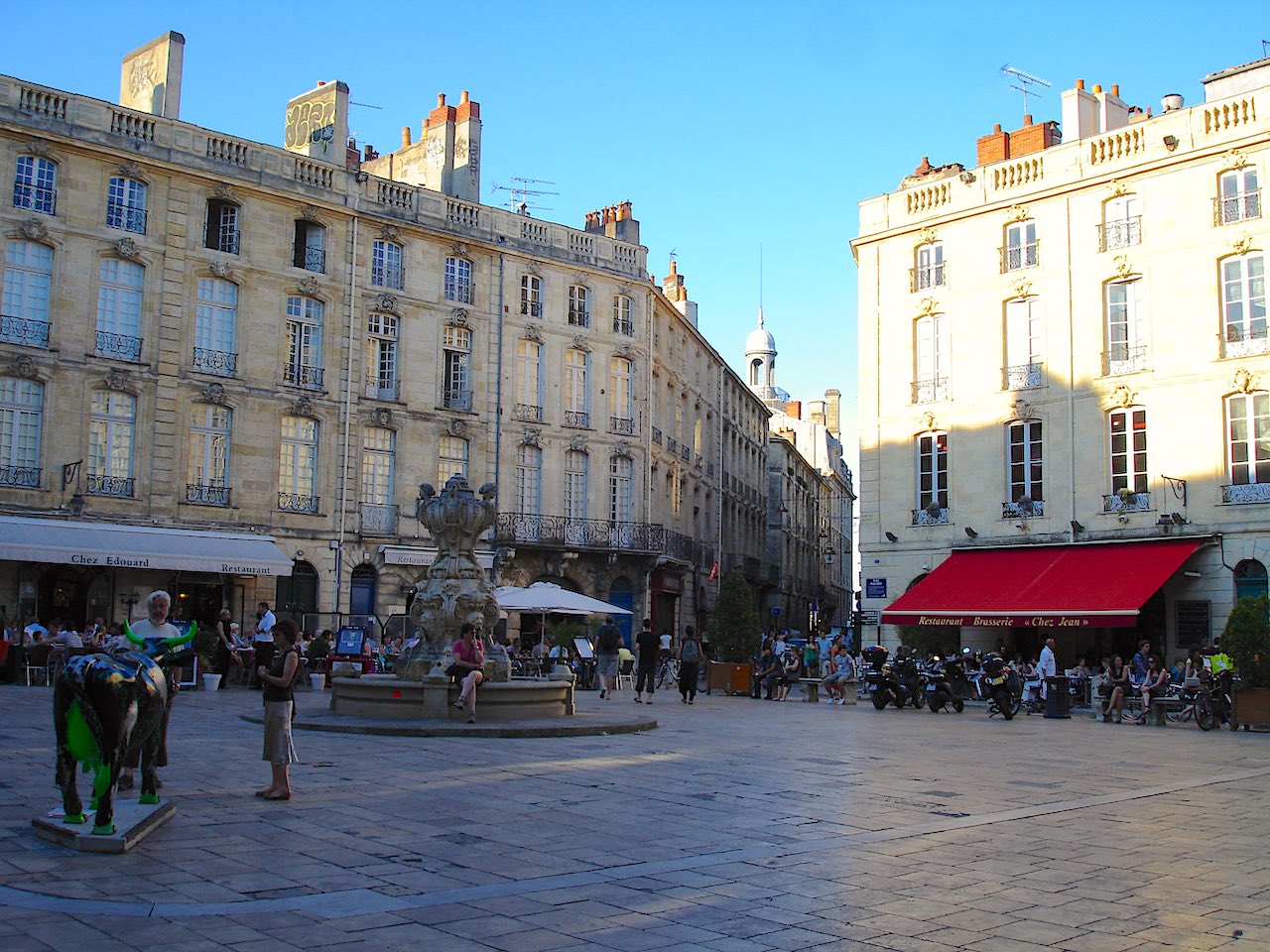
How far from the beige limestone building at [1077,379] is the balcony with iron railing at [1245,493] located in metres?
0.04

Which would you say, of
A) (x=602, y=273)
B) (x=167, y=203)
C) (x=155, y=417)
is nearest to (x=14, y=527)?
(x=155, y=417)

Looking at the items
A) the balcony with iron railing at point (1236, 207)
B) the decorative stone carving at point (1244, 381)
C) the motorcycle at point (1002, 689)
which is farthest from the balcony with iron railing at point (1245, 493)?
the motorcycle at point (1002, 689)

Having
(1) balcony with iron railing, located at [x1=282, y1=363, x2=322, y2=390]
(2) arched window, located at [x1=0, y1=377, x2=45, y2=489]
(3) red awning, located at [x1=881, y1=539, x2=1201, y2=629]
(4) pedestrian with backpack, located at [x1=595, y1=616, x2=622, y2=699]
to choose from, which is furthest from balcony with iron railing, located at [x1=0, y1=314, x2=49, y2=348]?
(3) red awning, located at [x1=881, y1=539, x2=1201, y2=629]

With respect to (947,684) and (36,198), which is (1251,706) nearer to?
(947,684)

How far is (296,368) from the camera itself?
3172cm

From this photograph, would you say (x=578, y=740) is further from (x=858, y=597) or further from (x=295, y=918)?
(x=858, y=597)

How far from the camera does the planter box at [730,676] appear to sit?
26.5 metres

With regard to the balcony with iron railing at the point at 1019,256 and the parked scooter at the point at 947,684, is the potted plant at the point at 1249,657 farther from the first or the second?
the balcony with iron railing at the point at 1019,256

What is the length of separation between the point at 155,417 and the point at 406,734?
1802 cm

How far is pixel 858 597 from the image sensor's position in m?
30.7

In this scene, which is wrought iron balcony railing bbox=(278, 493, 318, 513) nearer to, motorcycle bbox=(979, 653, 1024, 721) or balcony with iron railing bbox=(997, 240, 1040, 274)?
motorcycle bbox=(979, 653, 1024, 721)

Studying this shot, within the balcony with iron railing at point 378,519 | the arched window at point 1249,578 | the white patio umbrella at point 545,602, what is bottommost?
the white patio umbrella at point 545,602

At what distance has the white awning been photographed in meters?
25.3

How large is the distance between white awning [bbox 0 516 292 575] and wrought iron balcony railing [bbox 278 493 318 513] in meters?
1.00
